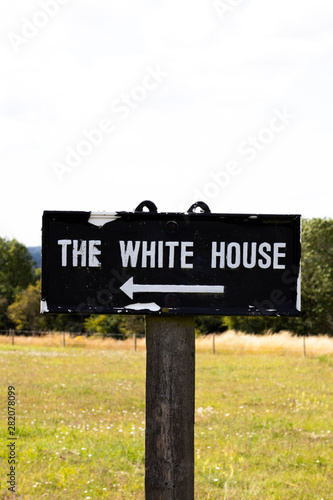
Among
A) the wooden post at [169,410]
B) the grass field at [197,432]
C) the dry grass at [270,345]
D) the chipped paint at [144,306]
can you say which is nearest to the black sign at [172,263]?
the chipped paint at [144,306]

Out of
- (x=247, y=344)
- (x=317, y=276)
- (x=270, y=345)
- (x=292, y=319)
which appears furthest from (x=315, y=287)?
(x=270, y=345)

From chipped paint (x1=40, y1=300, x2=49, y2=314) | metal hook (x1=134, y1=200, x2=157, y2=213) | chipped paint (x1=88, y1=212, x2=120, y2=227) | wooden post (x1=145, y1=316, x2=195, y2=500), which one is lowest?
Answer: wooden post (x1=145, y1=316, x2=195, y2=500)

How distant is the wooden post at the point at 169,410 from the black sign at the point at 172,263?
0.18m

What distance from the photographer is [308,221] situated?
1735 inches

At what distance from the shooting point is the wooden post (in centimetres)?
296

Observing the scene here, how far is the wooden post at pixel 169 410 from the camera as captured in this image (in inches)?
116

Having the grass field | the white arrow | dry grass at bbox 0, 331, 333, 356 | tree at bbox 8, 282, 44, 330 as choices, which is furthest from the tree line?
the white arrow

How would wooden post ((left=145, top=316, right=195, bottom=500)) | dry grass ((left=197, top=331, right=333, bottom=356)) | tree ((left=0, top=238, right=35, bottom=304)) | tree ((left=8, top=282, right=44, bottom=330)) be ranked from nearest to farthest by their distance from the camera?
wooden post ((left=145, top=316, right=195, bottom=500))
dry grass ((left=197, top=331, right=333, bottom=356))
tree ((left=8, top=282, right=44, bottom=330))
tree ((left=0, top=238, right=35, bottom=304))

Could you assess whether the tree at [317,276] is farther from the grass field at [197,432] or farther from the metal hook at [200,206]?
the metal hook at [200,206]

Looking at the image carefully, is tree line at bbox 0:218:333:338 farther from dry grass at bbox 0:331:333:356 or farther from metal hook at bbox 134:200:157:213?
metal hook at bbox 134:200:157:213

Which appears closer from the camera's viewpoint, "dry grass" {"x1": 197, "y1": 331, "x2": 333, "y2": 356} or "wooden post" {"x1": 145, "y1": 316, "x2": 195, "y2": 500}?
"wooden post" {"x1": 145, "y1": 316, "x2": 195, "y2": 500}

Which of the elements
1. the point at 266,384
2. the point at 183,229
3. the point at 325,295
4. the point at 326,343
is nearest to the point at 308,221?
the point at 325,295

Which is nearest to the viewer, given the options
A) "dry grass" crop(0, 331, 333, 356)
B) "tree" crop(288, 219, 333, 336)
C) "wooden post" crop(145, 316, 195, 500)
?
"wooden post" crop(145, 316, 195, 500)

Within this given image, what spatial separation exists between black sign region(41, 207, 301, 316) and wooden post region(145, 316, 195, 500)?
0.18 m
